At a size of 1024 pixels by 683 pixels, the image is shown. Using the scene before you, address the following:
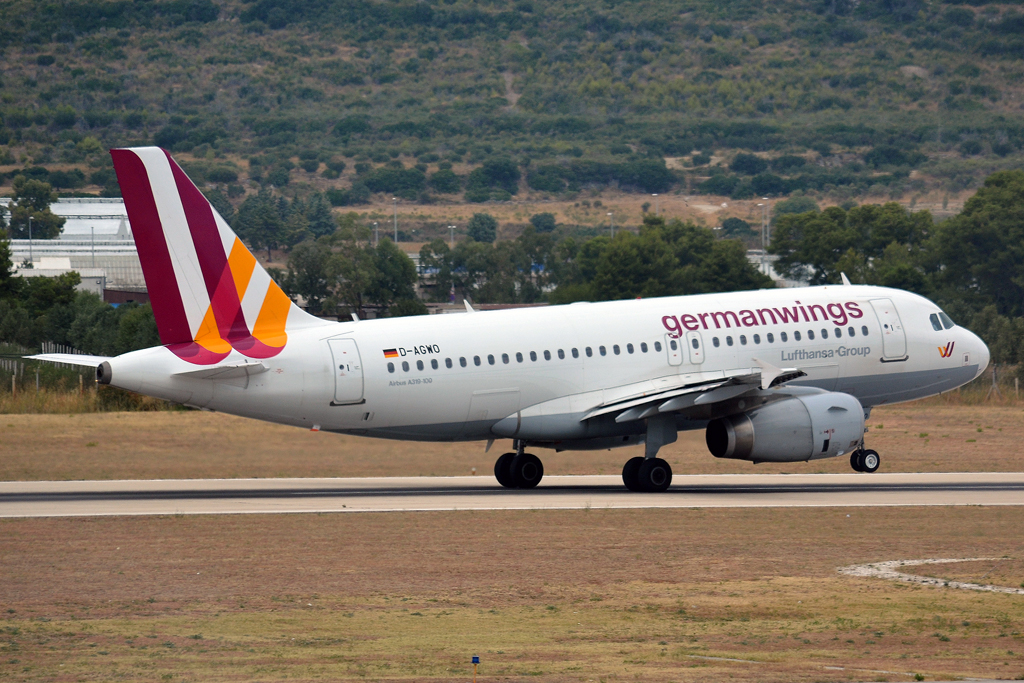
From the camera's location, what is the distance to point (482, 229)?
636 feet

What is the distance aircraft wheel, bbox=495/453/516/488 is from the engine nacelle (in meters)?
5.12

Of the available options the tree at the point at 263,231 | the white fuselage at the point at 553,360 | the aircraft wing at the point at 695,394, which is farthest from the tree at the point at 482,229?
the aircraft wing at the point at 695,394

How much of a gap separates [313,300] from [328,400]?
80.9 metres

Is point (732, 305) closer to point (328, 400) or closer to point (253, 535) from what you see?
point (328, 400)

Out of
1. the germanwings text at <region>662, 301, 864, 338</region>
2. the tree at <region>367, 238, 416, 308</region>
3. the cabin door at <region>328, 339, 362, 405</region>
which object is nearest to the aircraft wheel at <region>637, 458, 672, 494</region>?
the germanwings text at <region>662, 301, 864, 338</region>

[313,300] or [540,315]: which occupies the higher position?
[313,300]

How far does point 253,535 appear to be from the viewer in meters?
28.4

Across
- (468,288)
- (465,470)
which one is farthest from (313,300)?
(465,470)

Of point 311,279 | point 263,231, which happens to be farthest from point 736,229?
point 311,279

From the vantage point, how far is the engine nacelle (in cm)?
3512

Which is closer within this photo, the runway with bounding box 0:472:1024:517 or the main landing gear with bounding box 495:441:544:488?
the runway with bounding box 0:472:1024:517

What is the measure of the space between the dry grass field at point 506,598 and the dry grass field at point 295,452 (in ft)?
19.2

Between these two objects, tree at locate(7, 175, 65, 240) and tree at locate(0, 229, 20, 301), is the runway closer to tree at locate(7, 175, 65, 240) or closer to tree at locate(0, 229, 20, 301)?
tree at locate(0, 229, 20, 301)

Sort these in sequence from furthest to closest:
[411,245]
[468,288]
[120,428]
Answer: [411,245] < [468,288] < [120,428]
